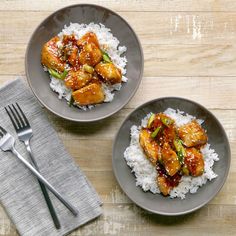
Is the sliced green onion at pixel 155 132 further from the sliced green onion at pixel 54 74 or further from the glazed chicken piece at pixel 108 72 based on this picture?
the sliced green onion at pixel 54 74

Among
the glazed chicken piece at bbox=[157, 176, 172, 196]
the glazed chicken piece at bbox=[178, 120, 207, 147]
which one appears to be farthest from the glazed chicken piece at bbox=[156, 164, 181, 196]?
the glazed chicken piece at bbox=[178, 120, 207, 147]

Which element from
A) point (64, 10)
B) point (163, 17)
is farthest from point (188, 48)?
point (64, 10)

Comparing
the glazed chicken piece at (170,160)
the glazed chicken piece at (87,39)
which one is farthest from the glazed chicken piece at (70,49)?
the glazed chicken piece at (170,160)

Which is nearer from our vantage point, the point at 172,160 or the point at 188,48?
the point at 172,160

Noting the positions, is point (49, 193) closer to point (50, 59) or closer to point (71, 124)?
point (71, 124)

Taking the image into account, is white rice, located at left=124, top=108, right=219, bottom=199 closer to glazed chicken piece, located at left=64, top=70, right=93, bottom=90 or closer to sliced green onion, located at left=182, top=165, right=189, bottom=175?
sliced green onion, located at left=182, top=165, right=189, bottom=175

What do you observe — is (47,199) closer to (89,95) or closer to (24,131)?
(24,131)

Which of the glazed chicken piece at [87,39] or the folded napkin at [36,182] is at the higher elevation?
the glazed chicken piece at [87,39]
